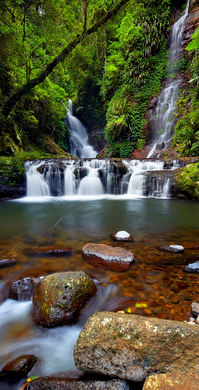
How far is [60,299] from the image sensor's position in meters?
1.84

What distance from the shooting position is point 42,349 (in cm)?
160

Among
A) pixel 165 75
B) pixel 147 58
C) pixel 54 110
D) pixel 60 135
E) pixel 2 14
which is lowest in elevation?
pixel 60 135

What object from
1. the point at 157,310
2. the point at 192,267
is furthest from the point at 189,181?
the point at 157,310

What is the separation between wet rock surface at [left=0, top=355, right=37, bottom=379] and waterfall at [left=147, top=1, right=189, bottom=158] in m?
14.5

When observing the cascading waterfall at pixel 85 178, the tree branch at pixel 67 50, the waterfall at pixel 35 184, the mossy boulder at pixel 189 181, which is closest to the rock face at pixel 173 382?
the mossy boulder at pixel 189 181

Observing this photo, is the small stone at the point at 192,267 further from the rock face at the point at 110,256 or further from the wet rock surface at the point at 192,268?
the rock face at the point at 110,256

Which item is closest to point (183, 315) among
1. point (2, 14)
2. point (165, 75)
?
point (2, 14)

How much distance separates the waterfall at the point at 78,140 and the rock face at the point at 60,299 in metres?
18.9

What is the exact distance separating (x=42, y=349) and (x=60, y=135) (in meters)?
18.1

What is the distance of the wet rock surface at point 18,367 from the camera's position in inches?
53.4

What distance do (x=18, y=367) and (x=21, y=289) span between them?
3.04ft

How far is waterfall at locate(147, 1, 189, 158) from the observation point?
14.8 m

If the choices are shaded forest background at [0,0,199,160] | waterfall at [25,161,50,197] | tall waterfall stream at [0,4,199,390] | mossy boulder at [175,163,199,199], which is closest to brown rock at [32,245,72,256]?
tall waterfall stream at [0,4,199,390]

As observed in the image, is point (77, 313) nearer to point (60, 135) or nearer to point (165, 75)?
point (60, 135)
